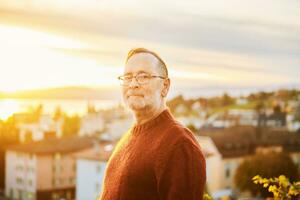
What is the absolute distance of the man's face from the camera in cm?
178

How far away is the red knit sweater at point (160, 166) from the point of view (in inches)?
63.8

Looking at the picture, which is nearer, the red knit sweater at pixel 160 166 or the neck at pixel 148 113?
the red knit sweater at pixel 160 166

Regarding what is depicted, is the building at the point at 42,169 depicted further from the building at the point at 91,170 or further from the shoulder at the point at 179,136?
the shoulder at the point at 179,136

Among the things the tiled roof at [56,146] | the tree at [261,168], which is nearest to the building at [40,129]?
the tiled roof at [56,146]

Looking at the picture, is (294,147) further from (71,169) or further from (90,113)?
(90,113)

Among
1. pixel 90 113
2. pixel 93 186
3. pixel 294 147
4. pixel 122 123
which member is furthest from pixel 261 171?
pixel 90 113

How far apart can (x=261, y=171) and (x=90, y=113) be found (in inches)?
1435

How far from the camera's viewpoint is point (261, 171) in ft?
112

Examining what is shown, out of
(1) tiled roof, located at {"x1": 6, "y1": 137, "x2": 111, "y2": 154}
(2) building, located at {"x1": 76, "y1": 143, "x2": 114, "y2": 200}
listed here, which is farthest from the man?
(1) tiled roof, located at {"x1": 6, "y1": 137, "x2": 111, "y2": 154}

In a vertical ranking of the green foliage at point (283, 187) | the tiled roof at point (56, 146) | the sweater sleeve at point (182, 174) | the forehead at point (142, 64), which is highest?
the forehead at point (142, 64)

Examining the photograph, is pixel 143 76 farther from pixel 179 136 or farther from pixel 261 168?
pixel 261 168

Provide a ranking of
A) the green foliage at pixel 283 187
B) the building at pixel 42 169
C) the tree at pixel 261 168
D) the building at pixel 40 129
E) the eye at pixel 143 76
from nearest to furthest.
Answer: the eye at pixel 143 76 → the green foliage at pixel 283 187 → the tree at pixel 261 168 → the building at pixel 42 169 → the building at pixel 40 129

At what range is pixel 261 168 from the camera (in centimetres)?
3397

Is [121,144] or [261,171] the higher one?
[121,144]
